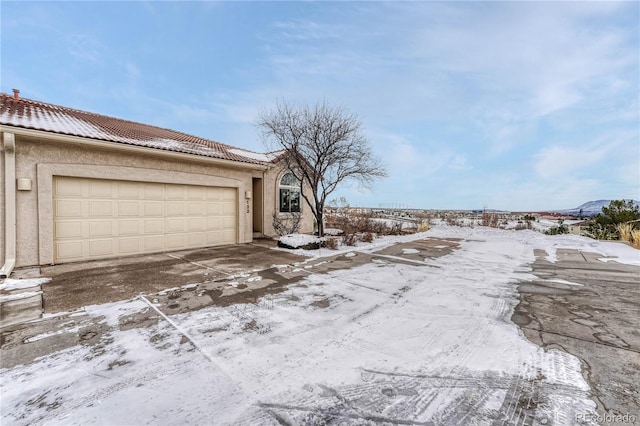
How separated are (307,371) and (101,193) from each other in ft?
25.7

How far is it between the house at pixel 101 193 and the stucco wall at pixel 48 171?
2cm

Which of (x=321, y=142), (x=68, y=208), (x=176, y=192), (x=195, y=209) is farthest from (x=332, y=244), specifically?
(x=68, y=208)

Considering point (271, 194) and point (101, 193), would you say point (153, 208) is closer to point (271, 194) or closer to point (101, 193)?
point (101, 193)

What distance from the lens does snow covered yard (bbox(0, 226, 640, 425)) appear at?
2018 millimetres

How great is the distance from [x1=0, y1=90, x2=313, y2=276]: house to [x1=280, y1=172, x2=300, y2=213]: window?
2.27 m

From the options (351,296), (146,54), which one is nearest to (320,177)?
(351,296)

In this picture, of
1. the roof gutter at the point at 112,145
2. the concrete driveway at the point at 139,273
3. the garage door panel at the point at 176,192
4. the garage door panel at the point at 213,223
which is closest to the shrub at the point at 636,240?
the concrete driveway at the point at 139,273

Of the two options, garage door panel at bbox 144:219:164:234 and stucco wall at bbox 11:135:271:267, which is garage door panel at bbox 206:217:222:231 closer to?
garage door panel at bbox 144:219:164:234

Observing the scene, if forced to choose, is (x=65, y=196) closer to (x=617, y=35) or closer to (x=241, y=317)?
(x=241, y=317)

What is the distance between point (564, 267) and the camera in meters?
6.80

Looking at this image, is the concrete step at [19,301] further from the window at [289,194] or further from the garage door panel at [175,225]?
the window at [289,194]

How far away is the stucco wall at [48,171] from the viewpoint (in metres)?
6.14

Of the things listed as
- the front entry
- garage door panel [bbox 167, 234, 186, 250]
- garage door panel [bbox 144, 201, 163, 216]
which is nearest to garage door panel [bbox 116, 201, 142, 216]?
garage door panel [bbox 144, 201, 163, 216]

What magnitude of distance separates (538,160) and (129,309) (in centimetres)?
2541
